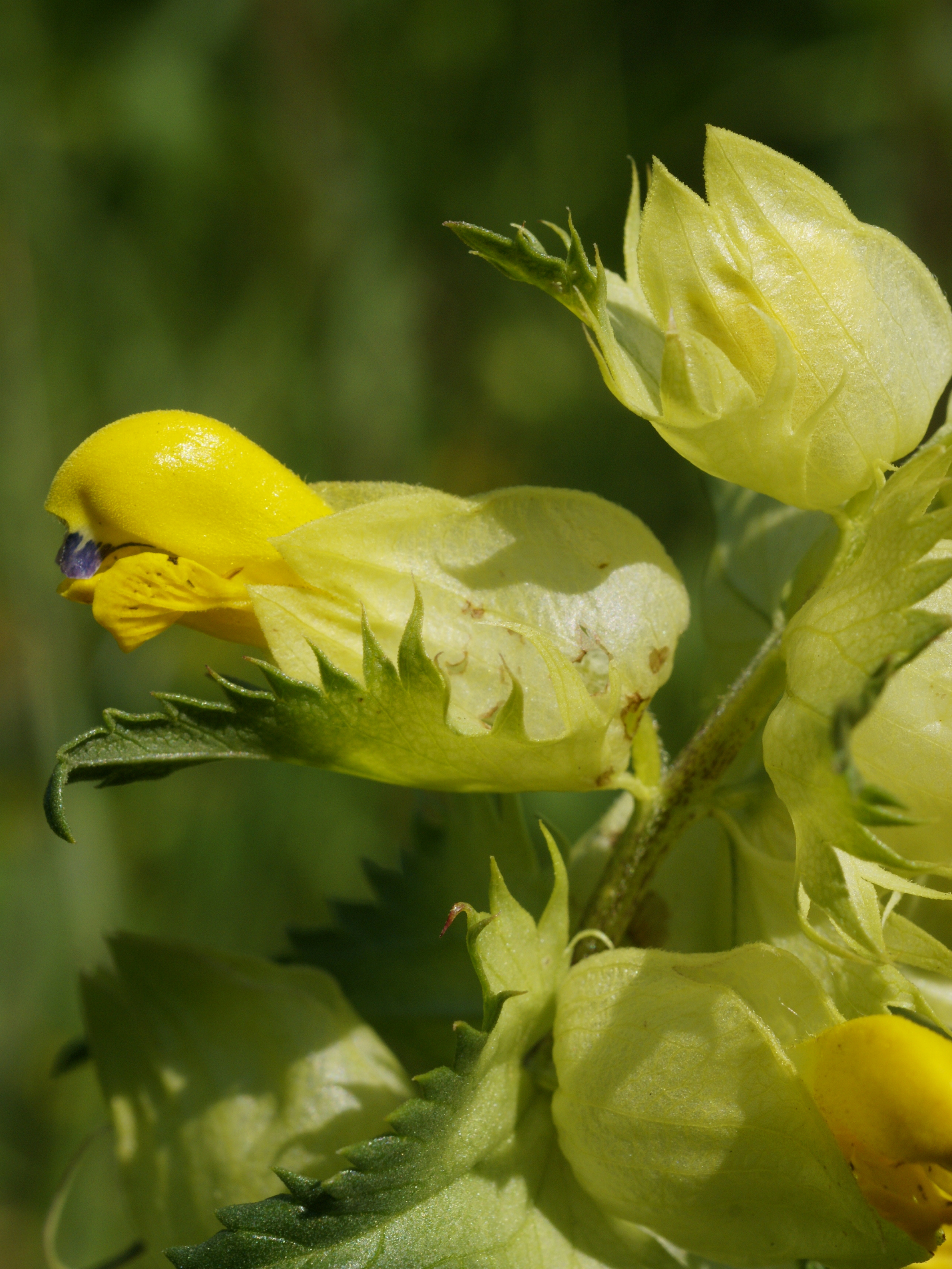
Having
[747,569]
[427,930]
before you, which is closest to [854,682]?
[747,569]

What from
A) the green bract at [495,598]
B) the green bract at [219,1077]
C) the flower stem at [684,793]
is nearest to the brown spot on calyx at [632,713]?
the green bract at [495,598]

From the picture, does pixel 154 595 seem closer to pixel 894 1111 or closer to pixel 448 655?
pixel 448 655

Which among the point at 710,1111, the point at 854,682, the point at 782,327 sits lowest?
the point at 710,1111

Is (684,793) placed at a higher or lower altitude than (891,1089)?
higher

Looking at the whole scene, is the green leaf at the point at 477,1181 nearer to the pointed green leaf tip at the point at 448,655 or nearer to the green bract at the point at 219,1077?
the pointed green leaf tip at the point at 448,655

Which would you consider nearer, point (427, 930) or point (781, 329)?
point (781, 329)
